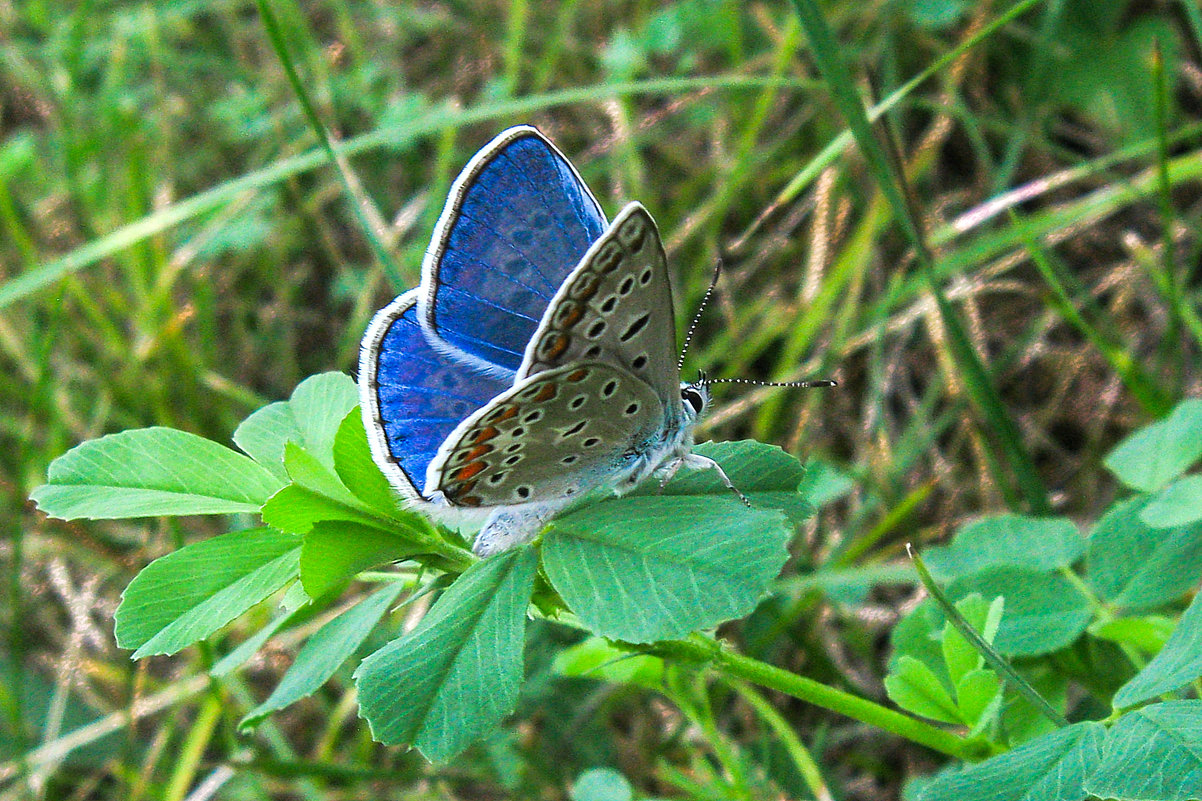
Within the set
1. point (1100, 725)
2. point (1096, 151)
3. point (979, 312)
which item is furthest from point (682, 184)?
point (1100, 725)

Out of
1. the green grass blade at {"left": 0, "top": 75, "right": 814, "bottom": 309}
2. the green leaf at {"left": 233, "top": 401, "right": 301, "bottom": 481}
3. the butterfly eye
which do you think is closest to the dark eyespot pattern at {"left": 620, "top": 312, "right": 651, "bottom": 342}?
the butterfly eye

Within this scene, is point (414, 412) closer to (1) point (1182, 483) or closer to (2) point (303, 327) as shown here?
(1) point (1182, 483)

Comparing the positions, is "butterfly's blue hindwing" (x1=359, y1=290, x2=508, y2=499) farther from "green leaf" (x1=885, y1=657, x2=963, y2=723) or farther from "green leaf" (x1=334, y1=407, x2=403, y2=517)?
"green leaf" (x1=885, y1=657, x2=963, y2=723)

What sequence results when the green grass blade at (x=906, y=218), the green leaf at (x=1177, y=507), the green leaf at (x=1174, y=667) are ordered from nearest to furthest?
the green leaf at (x=1174, y=667) → the green leaf at (x=1177, y=507) → the green grass blade at (x=906, y=218)

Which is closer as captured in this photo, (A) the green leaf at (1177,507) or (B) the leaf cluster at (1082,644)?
(B) the leaf cluster at (1082,644)

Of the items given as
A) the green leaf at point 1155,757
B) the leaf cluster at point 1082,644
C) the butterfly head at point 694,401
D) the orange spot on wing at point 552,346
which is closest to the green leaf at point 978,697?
the leaf cluster at point 1082,644

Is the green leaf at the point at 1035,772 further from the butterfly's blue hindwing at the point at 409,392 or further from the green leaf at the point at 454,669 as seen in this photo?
Answer: the butterfly's blue hindwing at the point at 409,392

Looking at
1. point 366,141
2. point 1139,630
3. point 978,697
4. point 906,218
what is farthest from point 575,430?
point 366,141
